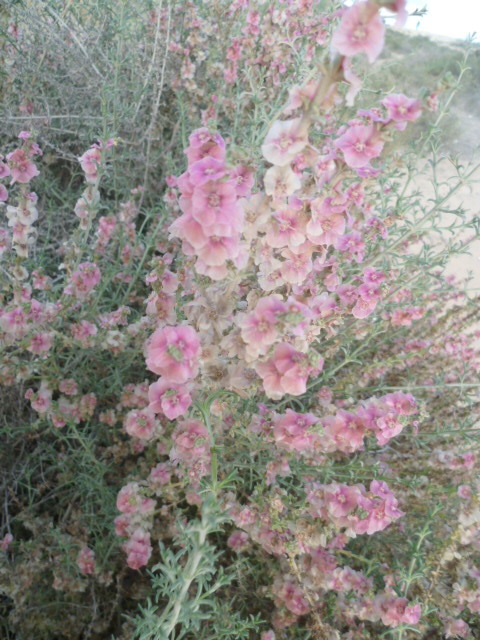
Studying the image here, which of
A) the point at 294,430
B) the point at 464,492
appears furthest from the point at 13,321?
the point at 464,492

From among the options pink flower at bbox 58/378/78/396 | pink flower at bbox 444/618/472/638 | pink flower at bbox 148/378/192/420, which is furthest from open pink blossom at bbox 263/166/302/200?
pink flower at bbox 444/618/472/638

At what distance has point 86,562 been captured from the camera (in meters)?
1.73

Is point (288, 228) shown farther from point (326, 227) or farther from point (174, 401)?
point (174, 401)

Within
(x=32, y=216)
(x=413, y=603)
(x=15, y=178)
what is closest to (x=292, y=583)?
(x=413, y=603)

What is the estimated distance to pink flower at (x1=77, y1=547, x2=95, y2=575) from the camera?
5.66 ft

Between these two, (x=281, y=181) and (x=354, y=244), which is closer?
(x=281, y=181)

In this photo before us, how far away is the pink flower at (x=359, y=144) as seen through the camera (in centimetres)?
114

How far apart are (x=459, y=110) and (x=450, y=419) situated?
37.6ft

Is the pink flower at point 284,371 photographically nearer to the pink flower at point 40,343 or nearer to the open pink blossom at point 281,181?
the open pink blossom at point 281,181

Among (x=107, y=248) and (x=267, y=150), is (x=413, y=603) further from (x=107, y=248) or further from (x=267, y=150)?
(x=107, y=248)

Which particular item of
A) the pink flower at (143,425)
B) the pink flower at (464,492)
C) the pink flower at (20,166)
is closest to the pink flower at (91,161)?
the pink flower at (20,166)

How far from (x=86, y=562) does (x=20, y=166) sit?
54.6 inches

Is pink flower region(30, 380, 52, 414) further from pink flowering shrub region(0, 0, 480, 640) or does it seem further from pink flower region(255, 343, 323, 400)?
pink flower region(255, 343, 323, 400)

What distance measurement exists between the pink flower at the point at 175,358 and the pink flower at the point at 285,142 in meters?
0.44
